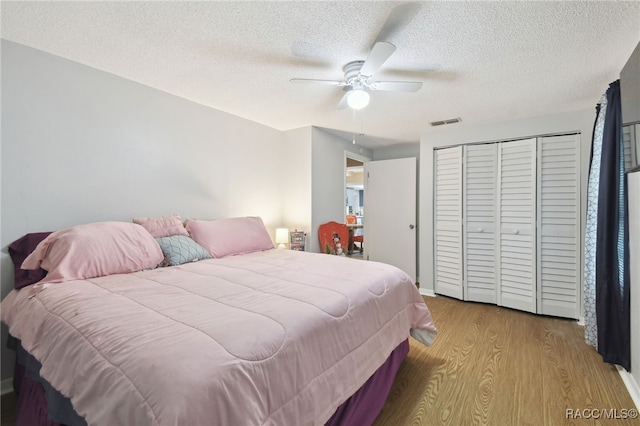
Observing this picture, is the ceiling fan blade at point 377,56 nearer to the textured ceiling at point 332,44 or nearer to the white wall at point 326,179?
the textured ceiling at point 332,44

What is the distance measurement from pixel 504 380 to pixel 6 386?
3.31 metres

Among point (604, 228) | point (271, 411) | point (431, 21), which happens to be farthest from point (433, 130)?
point (271, 411)

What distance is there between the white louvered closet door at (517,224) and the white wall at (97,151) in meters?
3.18

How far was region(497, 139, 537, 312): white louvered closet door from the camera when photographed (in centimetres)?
320

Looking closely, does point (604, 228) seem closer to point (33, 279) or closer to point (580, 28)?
point (580, 28)

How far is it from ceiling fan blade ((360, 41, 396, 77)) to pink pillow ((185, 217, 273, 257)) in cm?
182

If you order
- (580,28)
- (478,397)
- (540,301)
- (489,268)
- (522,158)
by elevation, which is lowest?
(478,397)

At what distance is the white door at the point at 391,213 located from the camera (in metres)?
4.33

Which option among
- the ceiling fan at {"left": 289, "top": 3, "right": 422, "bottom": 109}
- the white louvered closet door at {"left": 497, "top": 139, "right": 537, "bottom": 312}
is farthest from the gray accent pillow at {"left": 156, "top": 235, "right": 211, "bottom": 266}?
the white louvered closet door at {"left": 497, "top": 139, "right": 537, "bottom": 312}

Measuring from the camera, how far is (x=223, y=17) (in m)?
1.59

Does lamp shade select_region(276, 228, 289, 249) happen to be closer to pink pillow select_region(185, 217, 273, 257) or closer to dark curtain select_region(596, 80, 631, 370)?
pink pillow select_region(185, 217, 273, 257)

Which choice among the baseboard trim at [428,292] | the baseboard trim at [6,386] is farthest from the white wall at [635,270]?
the baseboard trim at [6,386]

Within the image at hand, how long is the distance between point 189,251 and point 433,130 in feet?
10.9

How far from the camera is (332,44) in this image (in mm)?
1812
